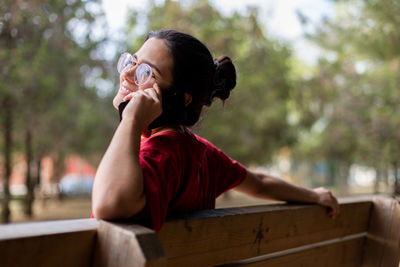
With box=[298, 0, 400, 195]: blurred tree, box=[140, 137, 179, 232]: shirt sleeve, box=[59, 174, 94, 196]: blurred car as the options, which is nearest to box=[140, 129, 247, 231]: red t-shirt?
box=[140, 137, 179, 232]: shirt sleeve

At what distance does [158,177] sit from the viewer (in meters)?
0.74

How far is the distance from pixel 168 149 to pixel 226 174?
1.19 feet

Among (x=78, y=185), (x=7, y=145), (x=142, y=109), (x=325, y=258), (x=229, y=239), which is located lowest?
(x=78, y=185)

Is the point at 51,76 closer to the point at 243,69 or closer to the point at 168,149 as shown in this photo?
the point at 243,69

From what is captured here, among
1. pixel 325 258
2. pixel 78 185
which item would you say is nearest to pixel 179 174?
pixel 325 258

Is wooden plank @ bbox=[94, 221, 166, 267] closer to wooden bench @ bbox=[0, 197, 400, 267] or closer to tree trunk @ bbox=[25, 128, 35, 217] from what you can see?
wooden bench @ bbox=[0, 197, 400, 267]

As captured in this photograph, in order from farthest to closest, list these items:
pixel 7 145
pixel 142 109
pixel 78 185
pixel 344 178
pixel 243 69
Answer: pixel 78 185 < pixel 344 178 < pixel 243 69 < pixel 7 145 < pixel 142 109

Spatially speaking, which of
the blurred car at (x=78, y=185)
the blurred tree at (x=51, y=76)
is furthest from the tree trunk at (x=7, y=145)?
the blurred car at (x=78, y=185)

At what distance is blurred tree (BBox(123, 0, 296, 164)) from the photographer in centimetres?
863

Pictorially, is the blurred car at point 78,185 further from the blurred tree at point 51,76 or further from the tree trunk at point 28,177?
the tree trunk at point 28,177

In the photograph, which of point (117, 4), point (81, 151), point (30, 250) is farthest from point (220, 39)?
point (30, 250)

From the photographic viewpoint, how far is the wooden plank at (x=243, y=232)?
2.38 ft

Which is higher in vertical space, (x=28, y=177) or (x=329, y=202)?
(x=329, y=202)

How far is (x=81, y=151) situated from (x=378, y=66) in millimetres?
7574
